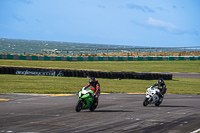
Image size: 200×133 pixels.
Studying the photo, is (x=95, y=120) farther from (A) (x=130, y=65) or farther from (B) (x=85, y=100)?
(A) (x=130, y=65)

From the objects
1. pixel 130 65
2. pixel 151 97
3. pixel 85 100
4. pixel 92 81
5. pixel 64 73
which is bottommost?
pixel 64 73

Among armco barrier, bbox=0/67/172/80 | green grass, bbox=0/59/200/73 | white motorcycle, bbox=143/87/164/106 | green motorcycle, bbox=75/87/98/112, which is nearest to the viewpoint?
green motorcycle, bbox=75/87/98/112

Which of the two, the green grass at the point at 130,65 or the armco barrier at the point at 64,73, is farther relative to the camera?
the green grass at the point at 130,65

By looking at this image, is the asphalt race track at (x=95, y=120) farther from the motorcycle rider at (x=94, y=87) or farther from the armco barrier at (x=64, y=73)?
the armco barrier at (x=64, y=73)

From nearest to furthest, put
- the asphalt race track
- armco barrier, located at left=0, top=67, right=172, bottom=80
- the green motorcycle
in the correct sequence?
the asphalt race track, the green motorcycle, armco barrier, located at left=0, top=67, right=172, bottom=80

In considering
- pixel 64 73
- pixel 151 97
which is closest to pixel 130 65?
pixel 64 73

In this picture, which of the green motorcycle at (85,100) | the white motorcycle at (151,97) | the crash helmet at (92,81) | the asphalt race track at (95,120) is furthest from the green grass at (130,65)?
the green motorcycle at (85,100)

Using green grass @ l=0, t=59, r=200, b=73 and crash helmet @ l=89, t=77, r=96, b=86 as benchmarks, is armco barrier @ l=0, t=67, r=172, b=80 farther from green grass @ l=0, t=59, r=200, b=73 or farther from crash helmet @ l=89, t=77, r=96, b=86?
crash helmet @ l=89, t=77, r=96, b=86

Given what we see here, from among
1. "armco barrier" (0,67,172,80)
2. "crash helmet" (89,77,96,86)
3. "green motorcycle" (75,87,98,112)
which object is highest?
"crash helmet" (89,77,96,86)

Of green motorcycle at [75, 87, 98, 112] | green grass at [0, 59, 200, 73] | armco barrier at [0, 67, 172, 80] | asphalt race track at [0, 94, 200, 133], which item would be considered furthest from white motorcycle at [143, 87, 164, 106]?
green grass at [0, 59, 200, 73]

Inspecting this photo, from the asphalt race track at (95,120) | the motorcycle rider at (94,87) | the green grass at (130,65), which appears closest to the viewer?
the asphalt race track at (95,120)

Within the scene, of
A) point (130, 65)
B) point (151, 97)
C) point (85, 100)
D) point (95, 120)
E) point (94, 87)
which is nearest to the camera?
point (95, 120)

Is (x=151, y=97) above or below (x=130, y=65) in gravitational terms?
above

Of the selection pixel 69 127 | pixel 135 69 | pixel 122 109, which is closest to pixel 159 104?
pixel 122 109
